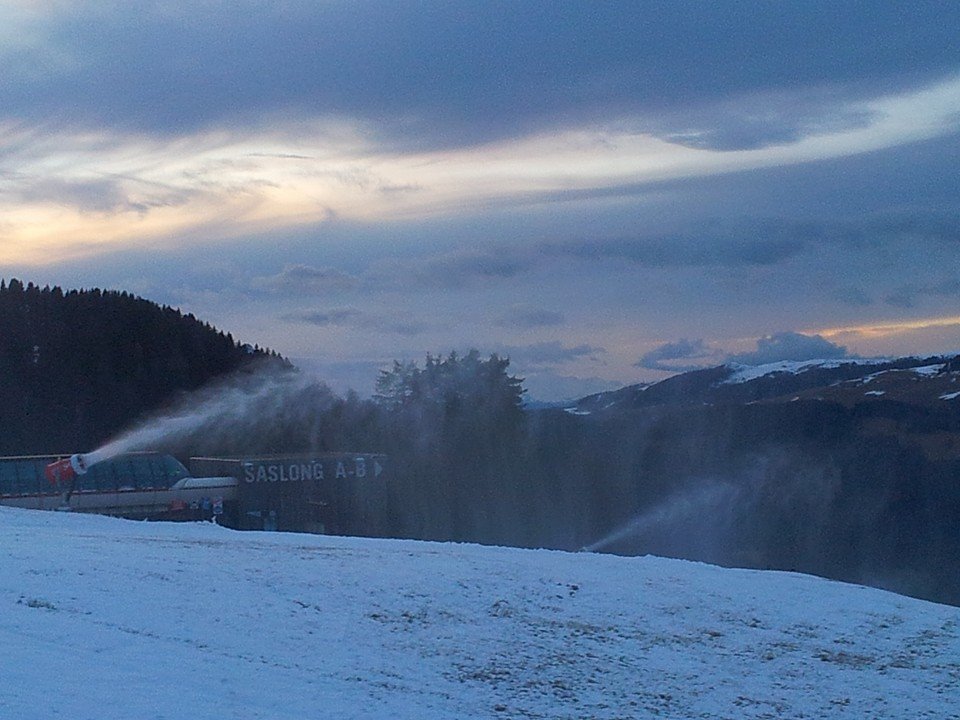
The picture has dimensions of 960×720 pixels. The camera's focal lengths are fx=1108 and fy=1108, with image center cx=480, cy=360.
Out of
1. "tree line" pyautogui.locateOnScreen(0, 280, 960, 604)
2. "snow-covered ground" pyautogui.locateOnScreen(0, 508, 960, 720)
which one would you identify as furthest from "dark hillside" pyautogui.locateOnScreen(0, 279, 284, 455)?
"snow-covered ground" pyautogui.locateOnScreen(0, 508, 960, 720)

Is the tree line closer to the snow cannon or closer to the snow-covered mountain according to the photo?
the snow-covered mountain

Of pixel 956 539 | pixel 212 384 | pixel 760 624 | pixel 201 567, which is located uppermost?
pixel 212 384

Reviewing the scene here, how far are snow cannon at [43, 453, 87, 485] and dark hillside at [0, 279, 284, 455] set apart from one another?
717 inches

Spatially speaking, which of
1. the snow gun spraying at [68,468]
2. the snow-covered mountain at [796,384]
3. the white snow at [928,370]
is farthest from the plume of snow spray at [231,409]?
the white snow at [928,370]

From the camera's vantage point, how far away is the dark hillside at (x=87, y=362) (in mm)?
49750

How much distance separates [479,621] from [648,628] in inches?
92.3

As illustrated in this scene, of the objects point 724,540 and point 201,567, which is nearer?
point 201,567

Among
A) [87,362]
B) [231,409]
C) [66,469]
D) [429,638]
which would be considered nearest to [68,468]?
[66,469]

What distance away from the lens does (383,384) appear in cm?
6153

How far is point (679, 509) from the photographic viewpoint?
5209cm

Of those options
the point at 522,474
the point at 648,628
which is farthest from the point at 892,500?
the point at 648,628

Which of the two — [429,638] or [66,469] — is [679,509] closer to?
[66,469]

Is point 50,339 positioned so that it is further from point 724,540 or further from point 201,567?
point 201,567

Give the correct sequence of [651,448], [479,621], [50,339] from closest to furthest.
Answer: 1. [479,621]
2. [50,339]
3. [651,448]
